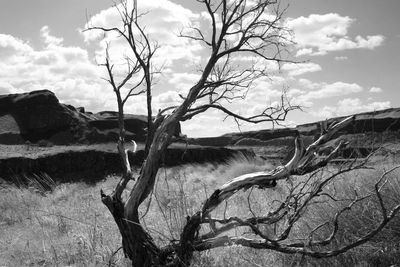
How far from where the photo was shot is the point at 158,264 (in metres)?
4.35

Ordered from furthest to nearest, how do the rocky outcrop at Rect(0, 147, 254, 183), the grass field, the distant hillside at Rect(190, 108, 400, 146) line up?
the distant hillside at Rect(190, 108, 400, 146)
the rocky outcrop at Rect(0, 147, 254, 183)
the grass field

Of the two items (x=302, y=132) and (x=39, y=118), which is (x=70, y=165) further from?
(x=302, y=132)

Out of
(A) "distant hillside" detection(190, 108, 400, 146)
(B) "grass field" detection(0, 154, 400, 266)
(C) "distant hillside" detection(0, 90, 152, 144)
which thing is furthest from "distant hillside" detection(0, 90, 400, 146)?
(B) "grass field" detection(0, 154, 400, 266)

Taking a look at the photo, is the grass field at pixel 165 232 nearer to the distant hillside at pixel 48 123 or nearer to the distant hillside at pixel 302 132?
the distant hillside at pixel 48 123

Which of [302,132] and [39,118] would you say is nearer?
[39,118]

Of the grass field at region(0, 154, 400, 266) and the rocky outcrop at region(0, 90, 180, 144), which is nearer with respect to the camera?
the grass field at region(0, 154, 400, 266)

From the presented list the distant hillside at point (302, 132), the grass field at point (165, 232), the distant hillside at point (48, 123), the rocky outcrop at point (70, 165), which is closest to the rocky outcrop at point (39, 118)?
the distant hillside at point (48, 123)

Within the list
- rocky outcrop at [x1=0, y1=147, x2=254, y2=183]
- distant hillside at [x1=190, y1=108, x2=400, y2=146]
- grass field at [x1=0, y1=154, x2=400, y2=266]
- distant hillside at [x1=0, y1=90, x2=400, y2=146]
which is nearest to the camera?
grass field at [x1=0, y1=154, x2=400, y2=266]

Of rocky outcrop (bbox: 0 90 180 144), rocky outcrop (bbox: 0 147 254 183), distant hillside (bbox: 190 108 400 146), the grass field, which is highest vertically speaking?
rocky outcrop (bbox: 0 90 180 144)

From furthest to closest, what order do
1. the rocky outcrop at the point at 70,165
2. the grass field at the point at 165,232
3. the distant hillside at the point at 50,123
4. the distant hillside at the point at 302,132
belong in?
the distant hillside at the point at 302,132 < the distant hillside at the point at 50,123 < the rocky outcrop at the point at 70,165 < the grass field at the point at 165,232

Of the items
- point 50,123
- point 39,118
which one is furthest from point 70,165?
point 39,118

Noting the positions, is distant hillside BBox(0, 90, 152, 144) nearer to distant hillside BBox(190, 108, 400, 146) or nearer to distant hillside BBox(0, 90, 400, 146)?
distant hillside BBox(0, 90, 400, 146)

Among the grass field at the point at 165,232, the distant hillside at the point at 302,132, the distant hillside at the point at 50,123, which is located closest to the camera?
the grass field at the point at 165,232

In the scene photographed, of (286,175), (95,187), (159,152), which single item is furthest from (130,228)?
(95,187)
